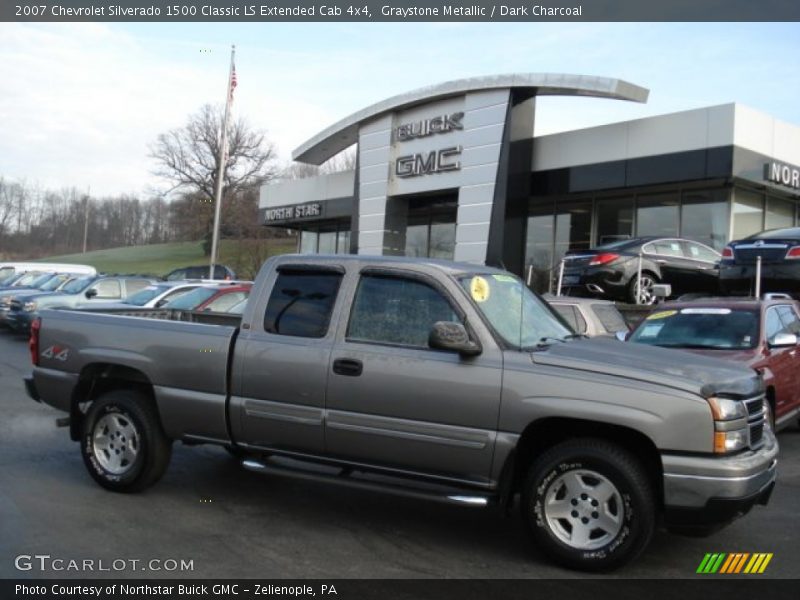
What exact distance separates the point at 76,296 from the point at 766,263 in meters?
14.7

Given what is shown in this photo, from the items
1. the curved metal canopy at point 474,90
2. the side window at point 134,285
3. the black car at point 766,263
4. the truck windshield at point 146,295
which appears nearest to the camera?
the black car at point 766,263

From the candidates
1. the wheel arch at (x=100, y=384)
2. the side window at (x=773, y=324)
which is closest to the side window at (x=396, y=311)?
the wheel arch at (x=100, y=384)

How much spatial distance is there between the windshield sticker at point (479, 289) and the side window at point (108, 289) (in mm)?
15115

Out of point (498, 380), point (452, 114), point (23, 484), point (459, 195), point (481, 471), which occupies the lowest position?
point (23, 484)

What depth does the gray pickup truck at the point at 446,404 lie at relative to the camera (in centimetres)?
445

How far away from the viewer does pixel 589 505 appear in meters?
4.59

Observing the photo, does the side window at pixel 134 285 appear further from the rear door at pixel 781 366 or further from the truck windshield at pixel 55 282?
the rear door at pixel 781 366

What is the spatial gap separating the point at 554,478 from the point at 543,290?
1978 cm

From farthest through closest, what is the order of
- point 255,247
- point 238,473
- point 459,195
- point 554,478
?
point 255,247 → point 459,195 → point 238,473 → point 554,478

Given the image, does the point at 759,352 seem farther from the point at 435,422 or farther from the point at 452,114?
the point at 452,114

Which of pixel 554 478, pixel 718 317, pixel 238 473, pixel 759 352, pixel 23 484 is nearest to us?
pixel 554 478

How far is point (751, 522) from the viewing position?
5.75 meters

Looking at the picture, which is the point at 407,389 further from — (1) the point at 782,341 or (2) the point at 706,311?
(2) the point at 706,311

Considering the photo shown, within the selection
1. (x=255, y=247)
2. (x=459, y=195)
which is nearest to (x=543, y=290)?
(x=459, y=195)
